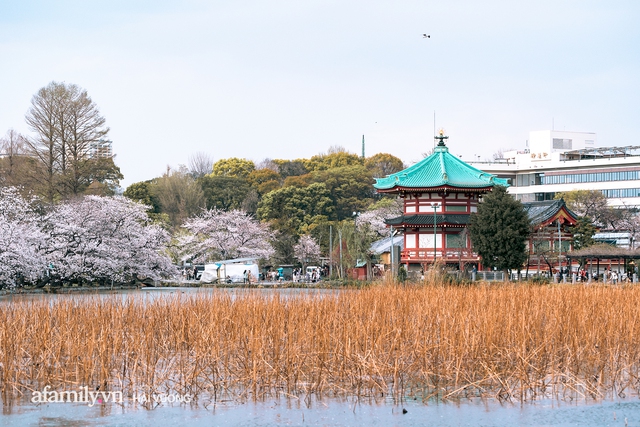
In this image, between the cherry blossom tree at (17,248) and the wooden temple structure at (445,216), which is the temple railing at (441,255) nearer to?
the wooden temple structure at (445,216)

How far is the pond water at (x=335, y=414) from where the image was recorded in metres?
10.3

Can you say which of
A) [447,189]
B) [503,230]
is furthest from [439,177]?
[503,230]

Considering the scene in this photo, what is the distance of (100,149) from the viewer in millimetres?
57312

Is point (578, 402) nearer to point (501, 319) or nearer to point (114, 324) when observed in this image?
point (501, 319)

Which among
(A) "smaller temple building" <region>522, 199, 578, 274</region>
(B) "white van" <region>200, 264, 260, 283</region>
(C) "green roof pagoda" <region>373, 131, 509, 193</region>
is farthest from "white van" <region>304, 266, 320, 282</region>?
(A) "smaller temple building" <region>522, 199, 578, 274</region>

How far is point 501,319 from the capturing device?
14.1 m

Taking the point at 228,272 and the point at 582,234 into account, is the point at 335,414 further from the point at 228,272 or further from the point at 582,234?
the point at 582,234

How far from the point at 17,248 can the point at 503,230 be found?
1767 centimetres

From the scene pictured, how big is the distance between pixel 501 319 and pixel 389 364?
3.02 meters

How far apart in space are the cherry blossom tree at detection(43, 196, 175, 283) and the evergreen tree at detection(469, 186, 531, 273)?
14.5 meters

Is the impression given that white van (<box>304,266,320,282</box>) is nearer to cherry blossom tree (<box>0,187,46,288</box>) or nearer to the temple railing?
the temple railing

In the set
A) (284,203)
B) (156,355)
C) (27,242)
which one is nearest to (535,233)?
(27,242)

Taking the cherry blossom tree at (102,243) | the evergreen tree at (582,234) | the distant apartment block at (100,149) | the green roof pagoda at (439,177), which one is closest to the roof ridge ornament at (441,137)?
the green roof pagoda at (439,177)

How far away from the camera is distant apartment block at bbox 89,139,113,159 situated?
54312mm
